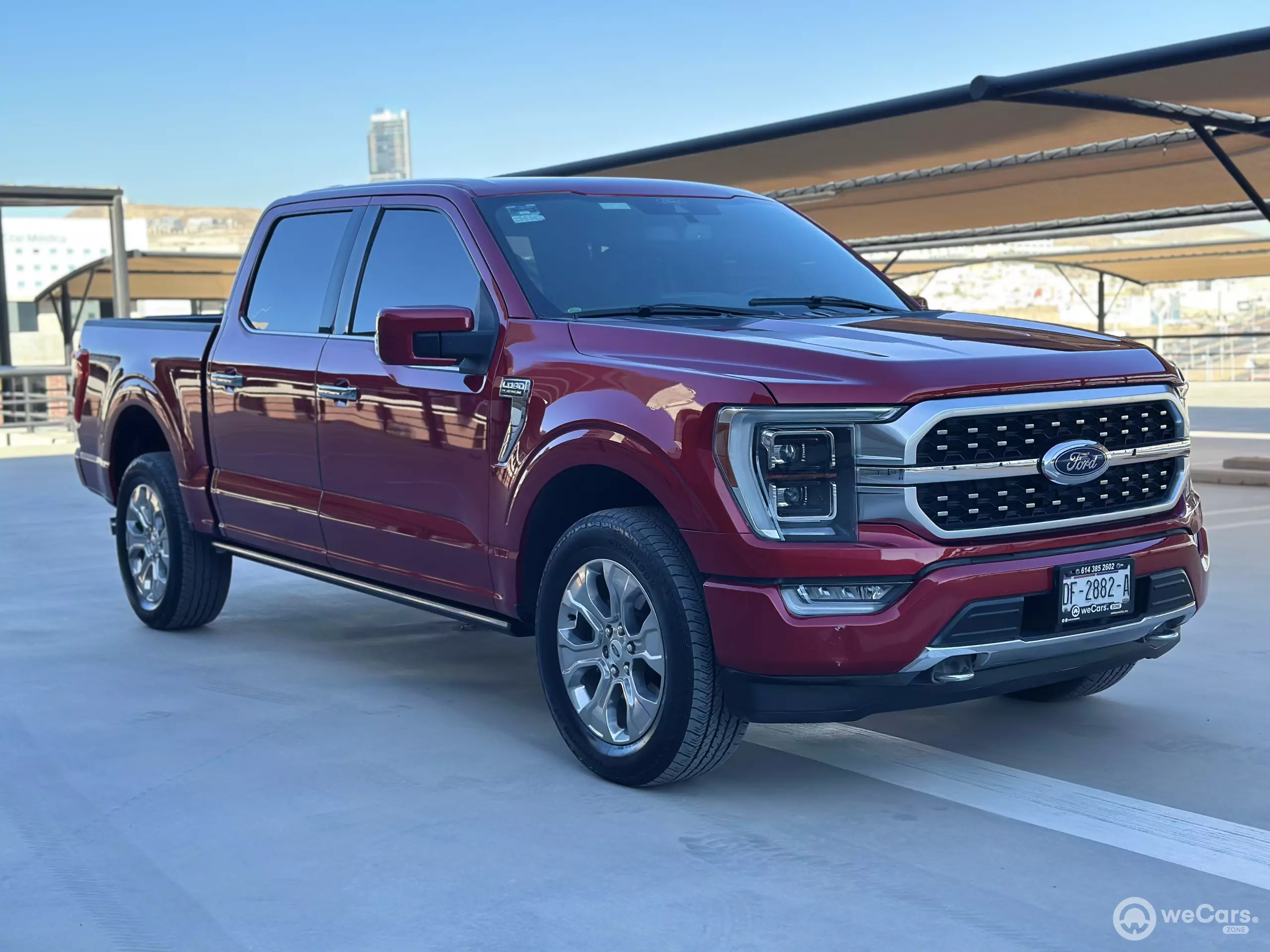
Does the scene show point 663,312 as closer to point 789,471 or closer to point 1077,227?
point 789,471

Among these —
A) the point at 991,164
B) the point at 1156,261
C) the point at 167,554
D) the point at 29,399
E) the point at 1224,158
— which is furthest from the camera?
the point at 1156,261

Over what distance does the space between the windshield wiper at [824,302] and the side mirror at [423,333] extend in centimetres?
100

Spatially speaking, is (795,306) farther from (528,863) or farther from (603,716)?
(528,863)

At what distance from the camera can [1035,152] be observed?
13523 mm

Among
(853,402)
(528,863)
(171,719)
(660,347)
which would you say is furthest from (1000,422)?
(171,719)

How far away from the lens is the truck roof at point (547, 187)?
5.41 meters

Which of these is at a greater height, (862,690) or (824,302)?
(824,302)

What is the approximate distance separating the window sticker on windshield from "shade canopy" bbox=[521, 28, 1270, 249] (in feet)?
18.2

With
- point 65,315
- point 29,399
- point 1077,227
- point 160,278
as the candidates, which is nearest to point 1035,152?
point 1077,227

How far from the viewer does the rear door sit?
5871 millimetres

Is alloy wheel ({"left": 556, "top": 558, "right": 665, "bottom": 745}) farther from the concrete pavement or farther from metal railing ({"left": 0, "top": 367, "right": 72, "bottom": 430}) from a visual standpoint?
metal railing ({"left": 0, "top": 367, "right": 72, "bottom": 430})

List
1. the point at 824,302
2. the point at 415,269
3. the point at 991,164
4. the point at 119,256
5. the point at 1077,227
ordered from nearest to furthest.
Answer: the point at 824,302, the point at 415,269, the point at 991,164, the point at 1077,227, the point at 119,256

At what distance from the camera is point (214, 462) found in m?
6.57

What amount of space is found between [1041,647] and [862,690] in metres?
0.52
